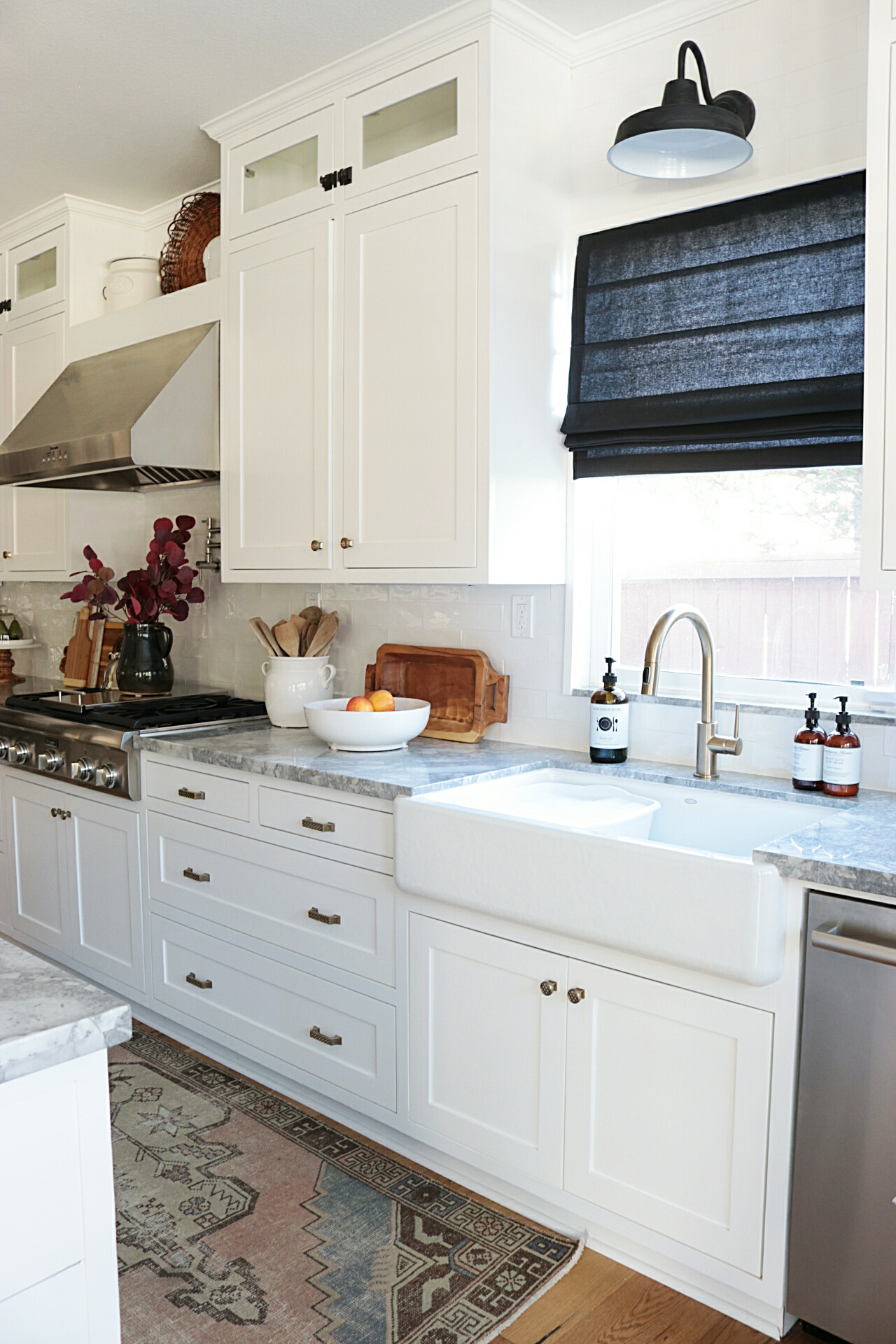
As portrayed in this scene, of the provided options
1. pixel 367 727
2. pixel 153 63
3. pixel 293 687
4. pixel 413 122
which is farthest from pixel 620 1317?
pixel 153 63

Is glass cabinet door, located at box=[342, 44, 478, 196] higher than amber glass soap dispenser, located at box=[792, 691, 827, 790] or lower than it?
higher

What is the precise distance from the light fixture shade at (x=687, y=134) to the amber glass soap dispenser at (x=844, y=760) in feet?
3.95

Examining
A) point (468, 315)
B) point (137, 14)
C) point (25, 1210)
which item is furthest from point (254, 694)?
point (25, 1210)

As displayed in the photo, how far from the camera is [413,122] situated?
278 cm

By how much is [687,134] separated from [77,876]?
110 inches

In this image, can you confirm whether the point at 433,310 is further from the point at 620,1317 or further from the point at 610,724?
the point at 620,1317

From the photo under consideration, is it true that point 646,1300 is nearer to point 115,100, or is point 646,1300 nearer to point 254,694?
point 254,694

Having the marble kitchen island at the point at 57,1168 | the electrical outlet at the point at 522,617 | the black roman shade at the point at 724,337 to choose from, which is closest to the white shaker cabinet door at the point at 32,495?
the electrical outlet at the point at 522,617

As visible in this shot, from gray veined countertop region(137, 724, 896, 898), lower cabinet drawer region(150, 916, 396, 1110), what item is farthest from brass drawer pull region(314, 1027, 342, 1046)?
gray veined countertop region(137, 724, 896, 898)

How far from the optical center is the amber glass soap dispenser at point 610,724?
106 inches

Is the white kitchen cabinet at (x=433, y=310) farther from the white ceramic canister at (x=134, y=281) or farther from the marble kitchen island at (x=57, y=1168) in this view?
the marble kitchen island at (x=57, y=1168)

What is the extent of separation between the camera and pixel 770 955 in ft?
5.88

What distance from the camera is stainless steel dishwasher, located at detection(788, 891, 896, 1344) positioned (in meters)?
1.71

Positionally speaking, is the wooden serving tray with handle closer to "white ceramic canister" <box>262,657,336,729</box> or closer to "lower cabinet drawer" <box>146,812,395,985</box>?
"white ceramic canister" <box>262,657,336,729</box>
